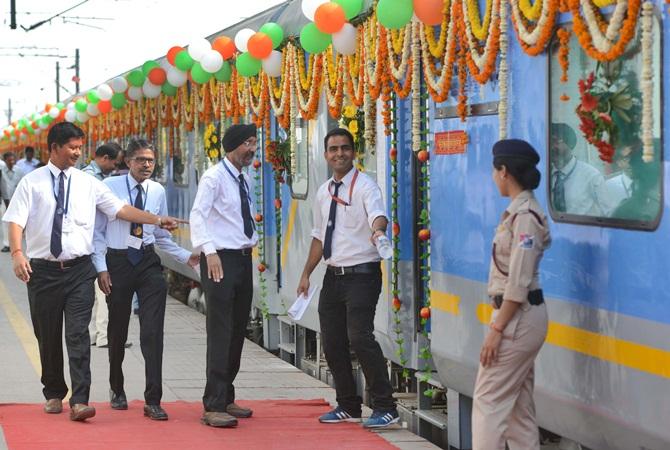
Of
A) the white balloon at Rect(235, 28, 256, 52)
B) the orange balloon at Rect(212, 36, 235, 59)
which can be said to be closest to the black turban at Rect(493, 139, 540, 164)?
the white balloon at Rect(235, 28, 256, 52)

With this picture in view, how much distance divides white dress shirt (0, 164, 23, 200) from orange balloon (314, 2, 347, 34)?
18.5 m

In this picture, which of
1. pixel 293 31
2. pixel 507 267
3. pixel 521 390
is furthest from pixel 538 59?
pixel 293 31

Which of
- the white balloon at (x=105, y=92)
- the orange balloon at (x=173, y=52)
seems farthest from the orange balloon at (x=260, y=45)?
the white balloon at (x=105, y=92)

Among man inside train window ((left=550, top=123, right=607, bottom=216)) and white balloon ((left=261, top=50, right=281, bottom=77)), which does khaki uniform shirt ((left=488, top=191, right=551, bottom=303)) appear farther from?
white balloon ((left=261, top=50, right=281, bottom=77))

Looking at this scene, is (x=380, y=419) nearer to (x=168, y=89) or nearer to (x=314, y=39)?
(x=314, y=39)

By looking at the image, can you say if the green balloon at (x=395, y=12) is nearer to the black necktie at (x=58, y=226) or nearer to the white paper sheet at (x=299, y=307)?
the white paper sheet at (x=299, y=307)

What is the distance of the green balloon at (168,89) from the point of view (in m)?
16.9

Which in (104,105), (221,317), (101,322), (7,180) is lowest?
(101,322)

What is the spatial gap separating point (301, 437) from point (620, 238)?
2.99 metres

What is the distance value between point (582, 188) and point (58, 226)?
12.0ft

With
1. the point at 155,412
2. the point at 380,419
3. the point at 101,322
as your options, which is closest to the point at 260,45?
the point at 101,322

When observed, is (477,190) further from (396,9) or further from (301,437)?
(301,437)

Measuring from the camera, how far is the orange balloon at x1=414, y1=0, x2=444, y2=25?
745 cm

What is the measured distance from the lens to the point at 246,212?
8.34m
